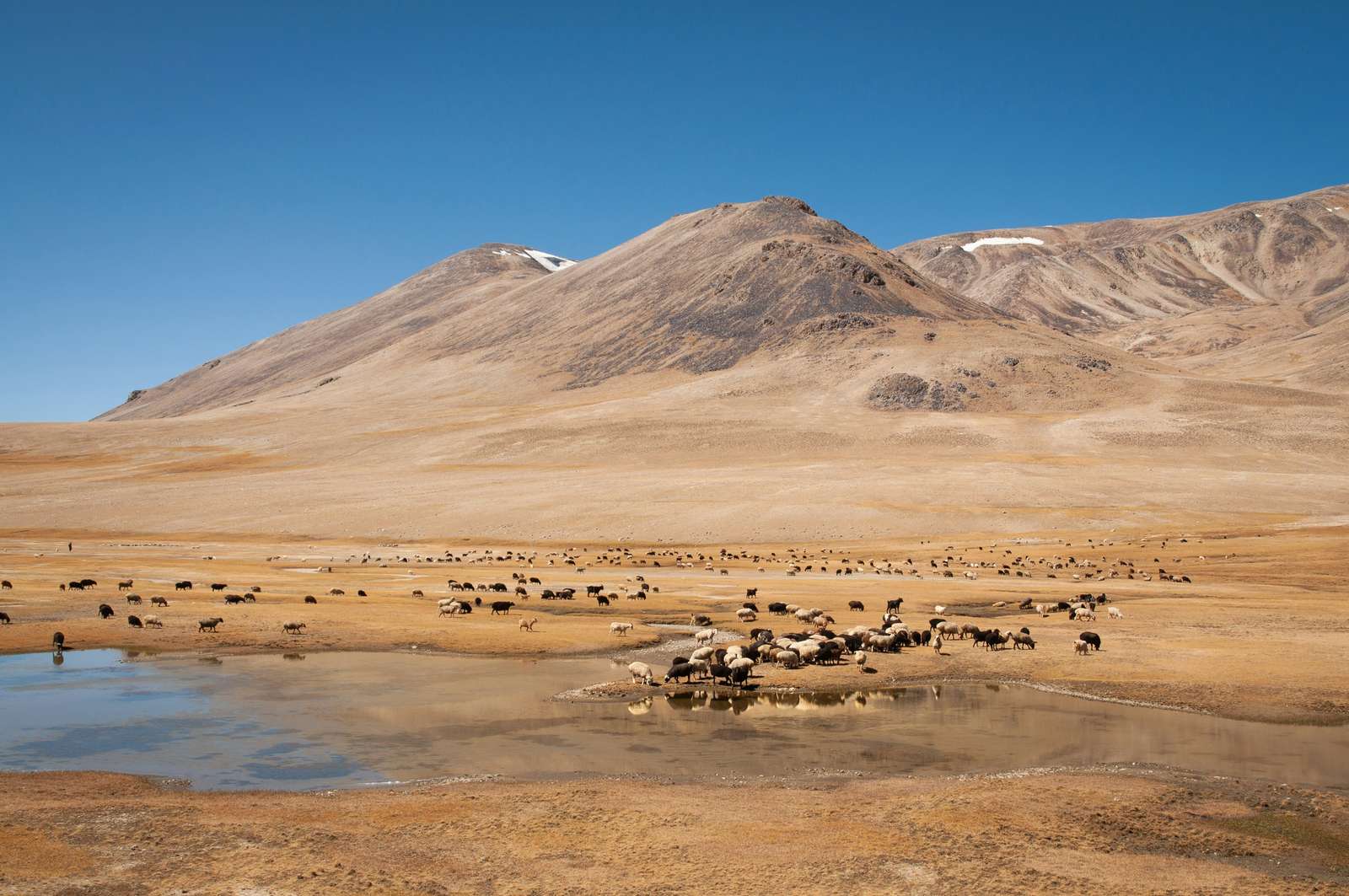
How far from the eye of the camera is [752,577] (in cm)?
5831

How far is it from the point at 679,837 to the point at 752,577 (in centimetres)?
4337

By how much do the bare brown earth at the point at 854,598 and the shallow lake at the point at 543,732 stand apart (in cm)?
231

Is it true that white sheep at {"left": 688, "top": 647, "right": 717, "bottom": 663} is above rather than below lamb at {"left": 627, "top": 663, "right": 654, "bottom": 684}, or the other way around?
above

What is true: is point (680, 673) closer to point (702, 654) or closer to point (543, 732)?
point (702, 654)

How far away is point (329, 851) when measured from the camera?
14398 mm

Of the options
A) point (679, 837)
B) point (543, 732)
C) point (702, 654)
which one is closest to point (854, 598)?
point (702, 654)

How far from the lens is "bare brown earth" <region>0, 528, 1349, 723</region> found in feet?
93.3

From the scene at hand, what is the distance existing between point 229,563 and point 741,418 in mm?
92921

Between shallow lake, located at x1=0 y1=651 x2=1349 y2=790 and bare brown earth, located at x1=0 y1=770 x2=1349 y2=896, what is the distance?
5.08 ft

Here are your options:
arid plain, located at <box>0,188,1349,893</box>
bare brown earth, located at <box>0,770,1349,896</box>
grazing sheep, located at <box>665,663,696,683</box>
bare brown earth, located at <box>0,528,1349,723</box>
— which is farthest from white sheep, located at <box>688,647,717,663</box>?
bare brown earth, located at <box>0,770,1349,896</box>

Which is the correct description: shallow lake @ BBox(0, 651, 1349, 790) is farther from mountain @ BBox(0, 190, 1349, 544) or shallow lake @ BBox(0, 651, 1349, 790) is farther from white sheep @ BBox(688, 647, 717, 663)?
mountain @ BBox(0, 190, 1349, 544)

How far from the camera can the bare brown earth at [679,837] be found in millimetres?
13586

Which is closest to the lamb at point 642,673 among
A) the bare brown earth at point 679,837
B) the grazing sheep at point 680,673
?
the grazing sheep at point 680,673

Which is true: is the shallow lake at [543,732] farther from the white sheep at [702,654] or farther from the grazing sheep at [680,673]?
the white sheep at [702,654]
